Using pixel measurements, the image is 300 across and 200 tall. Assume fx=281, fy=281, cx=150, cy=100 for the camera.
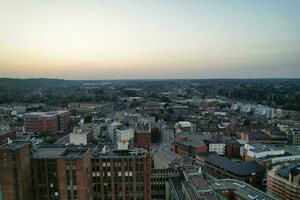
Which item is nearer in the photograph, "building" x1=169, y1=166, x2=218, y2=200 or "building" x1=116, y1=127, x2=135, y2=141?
"building" x1=169, y1=166, x2=218, y2=200

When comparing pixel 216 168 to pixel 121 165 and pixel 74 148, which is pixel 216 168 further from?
pixel 74 148

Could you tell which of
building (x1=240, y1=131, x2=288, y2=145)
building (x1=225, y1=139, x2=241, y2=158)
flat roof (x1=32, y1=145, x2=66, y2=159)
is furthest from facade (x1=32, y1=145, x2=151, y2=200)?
building (x1=240, y1=131, x2=288, y2=145)

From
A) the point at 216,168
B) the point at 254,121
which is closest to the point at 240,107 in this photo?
the point at 254,121

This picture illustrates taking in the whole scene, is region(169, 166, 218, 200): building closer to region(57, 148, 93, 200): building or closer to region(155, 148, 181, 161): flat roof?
region(155, 148, 181, 161): flat roof

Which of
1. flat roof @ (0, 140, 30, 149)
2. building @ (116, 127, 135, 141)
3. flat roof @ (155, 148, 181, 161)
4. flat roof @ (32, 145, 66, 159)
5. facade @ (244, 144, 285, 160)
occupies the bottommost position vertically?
facade @ (244, 144, 285, 160)

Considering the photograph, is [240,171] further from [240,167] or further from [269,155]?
[269,155]

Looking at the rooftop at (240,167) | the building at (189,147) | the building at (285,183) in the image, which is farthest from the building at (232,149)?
the building at (285,183)

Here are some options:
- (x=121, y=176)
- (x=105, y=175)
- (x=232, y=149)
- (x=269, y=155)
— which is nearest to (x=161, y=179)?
(x=121, y=176)
